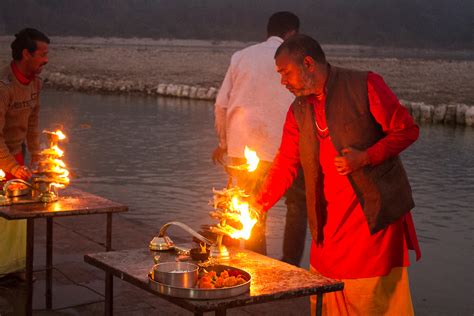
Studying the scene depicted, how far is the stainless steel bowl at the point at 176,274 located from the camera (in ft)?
12.6

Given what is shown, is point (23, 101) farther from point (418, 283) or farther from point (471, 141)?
point (471, 141)

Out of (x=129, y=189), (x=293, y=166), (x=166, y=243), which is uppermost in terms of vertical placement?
(x=293, y=166)

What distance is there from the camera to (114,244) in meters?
8.37

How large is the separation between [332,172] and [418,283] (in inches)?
132

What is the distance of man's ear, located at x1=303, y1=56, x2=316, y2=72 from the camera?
457 centimetres

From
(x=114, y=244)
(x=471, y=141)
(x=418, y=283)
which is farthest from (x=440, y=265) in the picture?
(x=471, y=141)

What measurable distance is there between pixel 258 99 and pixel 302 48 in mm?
2568

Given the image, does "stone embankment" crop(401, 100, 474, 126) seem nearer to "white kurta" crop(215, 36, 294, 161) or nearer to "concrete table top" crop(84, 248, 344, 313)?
"white kurta" crop(215, 36, 294, 161)

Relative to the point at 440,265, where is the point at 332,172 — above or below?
above

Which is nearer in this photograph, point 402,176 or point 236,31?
point 402,176

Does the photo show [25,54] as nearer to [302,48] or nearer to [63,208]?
[63,208]

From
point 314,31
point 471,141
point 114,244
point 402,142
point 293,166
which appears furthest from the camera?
point 314,31

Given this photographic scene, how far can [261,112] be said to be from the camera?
714 centimetres

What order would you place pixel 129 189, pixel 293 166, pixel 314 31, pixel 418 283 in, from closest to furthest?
pixel 293 166 → pixel 418 283 → pixel 129 189 → pixel 314 31
